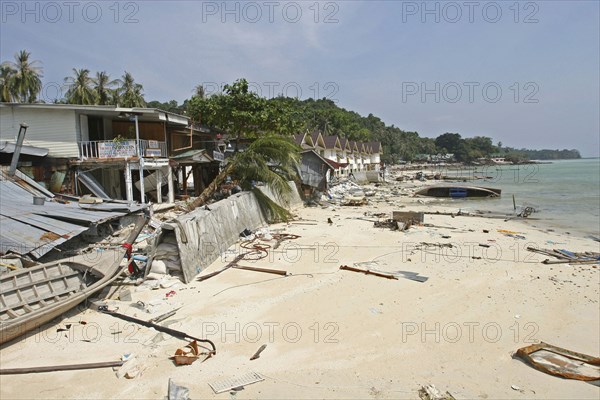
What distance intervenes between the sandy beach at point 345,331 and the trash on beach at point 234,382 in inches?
3.2

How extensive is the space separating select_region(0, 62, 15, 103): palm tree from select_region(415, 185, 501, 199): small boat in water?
133ft

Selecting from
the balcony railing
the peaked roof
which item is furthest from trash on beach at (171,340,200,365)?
the peaked roof

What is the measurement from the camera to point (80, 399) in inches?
198

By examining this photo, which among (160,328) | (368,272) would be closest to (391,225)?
(368,272)

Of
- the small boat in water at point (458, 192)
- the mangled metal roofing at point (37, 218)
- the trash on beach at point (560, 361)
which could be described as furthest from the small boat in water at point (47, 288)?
the small boat in water at point (458, 192)

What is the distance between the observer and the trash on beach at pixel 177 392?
199 inches

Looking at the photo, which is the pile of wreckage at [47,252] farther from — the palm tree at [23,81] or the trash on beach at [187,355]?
the palm tree at [23,81]

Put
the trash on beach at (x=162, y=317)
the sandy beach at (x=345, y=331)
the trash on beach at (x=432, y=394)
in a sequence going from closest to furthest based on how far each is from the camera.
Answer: the trash on beach at (x=432, y=394) → the sandy beach at (x=345, y=331) → the trash on beach at (x=162, y=317)

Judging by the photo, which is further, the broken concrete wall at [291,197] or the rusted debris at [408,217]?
the broken concrete wall at [291,197]

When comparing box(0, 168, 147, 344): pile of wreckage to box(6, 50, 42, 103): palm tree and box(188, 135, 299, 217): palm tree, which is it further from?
box(6, 50, 42, 103): palm tree

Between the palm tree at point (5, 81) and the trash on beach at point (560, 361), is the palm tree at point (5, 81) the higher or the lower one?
the higher one

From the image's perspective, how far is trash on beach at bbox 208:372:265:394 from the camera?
5308mm

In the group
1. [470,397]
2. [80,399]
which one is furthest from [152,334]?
[470,397]

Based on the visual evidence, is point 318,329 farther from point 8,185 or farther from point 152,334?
point 8,185
